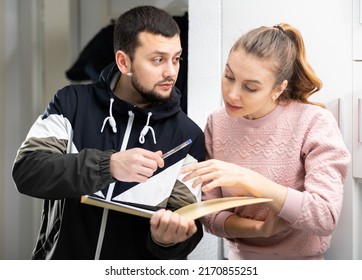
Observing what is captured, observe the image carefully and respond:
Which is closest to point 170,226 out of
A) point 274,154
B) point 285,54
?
point 274,154

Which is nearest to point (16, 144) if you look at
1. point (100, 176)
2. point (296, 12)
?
point (100, 176)

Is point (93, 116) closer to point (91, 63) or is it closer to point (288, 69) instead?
point (288, 69)

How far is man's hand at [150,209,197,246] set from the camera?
826 millimetres

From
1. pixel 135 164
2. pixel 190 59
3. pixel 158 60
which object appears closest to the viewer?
pixel 135 164

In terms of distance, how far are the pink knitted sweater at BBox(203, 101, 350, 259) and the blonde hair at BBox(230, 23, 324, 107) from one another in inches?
1.2

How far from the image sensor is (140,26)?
3.04 feet

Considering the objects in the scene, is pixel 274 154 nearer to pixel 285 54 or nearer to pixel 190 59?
pixel 285 54

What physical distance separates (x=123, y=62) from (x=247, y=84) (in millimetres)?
235

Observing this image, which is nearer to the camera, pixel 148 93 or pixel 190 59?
pixel 148 93

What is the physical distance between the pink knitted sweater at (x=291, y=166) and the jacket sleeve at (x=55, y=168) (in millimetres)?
232

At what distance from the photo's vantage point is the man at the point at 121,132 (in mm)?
919

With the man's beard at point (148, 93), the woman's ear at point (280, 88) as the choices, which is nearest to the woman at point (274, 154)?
the woman's ear at point (280, 88)

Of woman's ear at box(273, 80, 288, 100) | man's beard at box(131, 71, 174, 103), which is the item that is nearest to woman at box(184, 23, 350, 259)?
woman's ear at box(273, 80, 288, 100)

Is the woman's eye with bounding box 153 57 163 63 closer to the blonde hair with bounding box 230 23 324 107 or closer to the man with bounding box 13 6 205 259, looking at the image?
the man with bounding box 13 6 205 259
